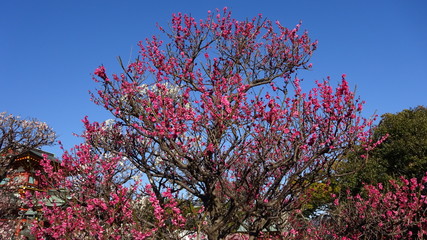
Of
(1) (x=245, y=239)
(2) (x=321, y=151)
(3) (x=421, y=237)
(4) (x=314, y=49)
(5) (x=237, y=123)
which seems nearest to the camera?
(2) (x=321, y=151)

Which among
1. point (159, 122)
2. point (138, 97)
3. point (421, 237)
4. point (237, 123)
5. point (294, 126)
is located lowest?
point (421, 237)

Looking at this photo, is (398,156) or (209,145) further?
(398,156)

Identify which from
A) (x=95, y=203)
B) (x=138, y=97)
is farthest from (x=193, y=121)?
(x=95, y=203)

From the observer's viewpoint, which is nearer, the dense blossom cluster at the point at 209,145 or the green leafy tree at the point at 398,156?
the dense blossom cluster at the point at 209,145

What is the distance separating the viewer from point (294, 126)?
30.3 ft

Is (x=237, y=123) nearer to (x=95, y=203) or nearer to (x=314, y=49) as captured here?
(x=95, y=203)

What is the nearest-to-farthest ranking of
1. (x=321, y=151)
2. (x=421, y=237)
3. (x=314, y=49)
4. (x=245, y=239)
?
1. (x=321, y=151)
2. (x=421, y=237)
3. (x=314, y=49)
4. (x=245, y=239)

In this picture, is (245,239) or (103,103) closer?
(103,103)

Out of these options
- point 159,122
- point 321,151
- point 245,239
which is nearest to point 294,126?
point 321,151

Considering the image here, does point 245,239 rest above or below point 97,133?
below

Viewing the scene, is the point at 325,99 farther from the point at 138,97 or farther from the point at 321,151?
the point at 138,97

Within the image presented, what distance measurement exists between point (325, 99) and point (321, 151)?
1300 millimetres

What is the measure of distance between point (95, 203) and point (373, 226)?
8.38 metres

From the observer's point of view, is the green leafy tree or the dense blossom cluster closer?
the dense blossom cluster
